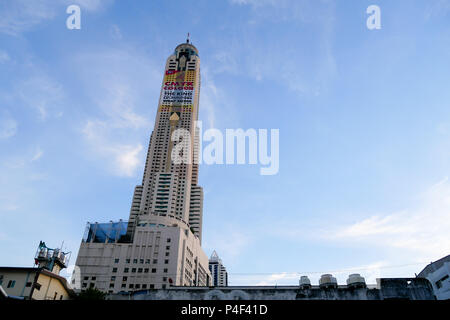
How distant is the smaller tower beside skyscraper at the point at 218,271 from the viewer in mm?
181650

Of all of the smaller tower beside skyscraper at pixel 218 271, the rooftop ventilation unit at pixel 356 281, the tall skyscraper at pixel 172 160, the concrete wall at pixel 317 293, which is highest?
the tall skyscraper at pixel 172 160

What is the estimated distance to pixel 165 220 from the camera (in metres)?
103

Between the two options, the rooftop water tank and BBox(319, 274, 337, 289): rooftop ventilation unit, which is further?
the rooftop water tank

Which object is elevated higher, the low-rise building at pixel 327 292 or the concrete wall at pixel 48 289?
the concrete wall at pixel 48 289

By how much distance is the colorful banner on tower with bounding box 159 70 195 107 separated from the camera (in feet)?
537

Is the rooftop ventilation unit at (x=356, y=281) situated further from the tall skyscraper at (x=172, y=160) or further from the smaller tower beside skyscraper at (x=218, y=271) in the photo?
the smaller tower beside skyscraper at (x=218, y=271)

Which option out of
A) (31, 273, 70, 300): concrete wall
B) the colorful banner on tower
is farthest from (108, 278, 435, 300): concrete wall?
the colorful banner on tower

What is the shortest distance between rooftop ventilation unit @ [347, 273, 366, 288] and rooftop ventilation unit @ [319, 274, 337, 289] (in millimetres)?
1195

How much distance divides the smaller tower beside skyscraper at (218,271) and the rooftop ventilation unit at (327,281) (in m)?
162

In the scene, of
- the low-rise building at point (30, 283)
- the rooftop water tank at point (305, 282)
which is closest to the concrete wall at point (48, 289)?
the low-rise building at point (30, 283)

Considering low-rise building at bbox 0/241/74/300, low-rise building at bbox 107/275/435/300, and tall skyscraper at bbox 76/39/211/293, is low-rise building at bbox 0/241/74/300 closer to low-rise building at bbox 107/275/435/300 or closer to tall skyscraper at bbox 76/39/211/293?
low-rise building at bbox 107/275/435/300

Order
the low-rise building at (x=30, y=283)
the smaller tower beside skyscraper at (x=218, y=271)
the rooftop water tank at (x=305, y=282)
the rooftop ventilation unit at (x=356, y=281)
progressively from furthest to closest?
the smaller tower beside skyscraper at (x=218, y=271) → the low-rise building at (x=30, y=283) → the rooftop water tank at (x=305, y=282) → the rooftop ventilation unit at (x=356, y=281)
